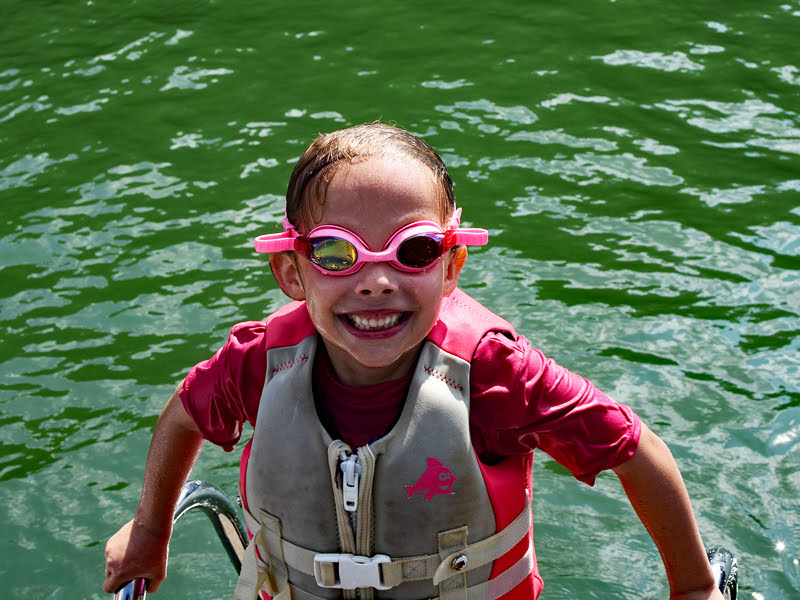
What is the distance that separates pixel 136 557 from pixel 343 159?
134cm

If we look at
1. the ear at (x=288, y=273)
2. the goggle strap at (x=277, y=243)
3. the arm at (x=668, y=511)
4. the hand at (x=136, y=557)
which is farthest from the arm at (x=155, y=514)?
the arm at (x=668, y=511)

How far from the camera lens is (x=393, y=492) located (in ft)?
8.54

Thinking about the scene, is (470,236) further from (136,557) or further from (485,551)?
(136,557)

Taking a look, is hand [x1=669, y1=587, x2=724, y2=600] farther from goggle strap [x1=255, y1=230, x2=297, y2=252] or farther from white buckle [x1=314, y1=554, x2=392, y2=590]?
goggle strap [x1=255, y1=230, x2=297, y2=252]

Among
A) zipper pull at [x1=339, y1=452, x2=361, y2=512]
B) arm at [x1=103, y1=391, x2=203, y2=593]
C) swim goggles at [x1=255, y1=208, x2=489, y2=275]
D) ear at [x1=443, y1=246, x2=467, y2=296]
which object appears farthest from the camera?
arm at [x1=103, y1=391, x2=203, y2=593]

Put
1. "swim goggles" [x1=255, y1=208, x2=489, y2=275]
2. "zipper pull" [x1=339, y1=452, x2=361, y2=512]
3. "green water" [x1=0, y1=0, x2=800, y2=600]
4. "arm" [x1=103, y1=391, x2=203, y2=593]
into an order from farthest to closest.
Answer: "green water" [x1=0, y1=0, x2=800, y2=600], "arm" [x1=103, y1=391, x2=203, y2=593], "zipper pull" [x1=339, y1=452, x2=361, y2=512], "swim goggles" [x1=255, y1=208, x2=489, y2=275]

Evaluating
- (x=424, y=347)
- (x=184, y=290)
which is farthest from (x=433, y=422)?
(x=184, y=290)

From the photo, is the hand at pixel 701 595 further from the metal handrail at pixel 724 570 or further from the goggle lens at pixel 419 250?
the goggle lens at pixel 419 250

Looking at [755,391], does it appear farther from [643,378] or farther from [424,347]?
[424,347]

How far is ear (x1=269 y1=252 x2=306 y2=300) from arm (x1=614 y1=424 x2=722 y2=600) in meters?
0.97

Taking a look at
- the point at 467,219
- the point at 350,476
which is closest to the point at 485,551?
the point at 350,476

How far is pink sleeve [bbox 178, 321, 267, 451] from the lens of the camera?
9.11ft

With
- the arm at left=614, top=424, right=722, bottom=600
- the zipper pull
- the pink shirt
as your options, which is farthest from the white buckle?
the arm at left=614, top=424, right=722, bottom=600

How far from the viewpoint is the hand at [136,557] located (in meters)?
2.94
